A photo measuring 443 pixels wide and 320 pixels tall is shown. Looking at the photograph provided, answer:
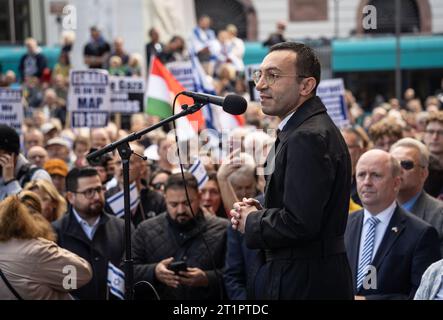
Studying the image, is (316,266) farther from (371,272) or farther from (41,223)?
(41,223)

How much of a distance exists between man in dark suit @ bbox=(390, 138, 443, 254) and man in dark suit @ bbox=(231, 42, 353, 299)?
2.40 meters

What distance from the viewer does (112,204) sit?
8.65 metres

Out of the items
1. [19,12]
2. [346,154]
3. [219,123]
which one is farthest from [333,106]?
[19,12]

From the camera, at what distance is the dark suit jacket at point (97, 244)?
771 centimetres

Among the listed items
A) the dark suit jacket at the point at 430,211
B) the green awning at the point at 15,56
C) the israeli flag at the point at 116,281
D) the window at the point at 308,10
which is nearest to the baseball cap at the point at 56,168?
the israeli flag at the point at 116,281

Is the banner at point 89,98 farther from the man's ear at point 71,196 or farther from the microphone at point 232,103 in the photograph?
the microphone at point 232,103

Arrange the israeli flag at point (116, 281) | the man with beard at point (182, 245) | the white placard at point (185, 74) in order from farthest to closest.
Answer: the white placard at point (185, 74), the man with beard at point (182, 245), the israeli flag at point (116, 281)

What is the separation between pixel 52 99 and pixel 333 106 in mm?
6941

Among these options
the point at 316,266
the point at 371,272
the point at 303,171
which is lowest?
the point at 371,272

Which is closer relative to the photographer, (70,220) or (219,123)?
(70,220)

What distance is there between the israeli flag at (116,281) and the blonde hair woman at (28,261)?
67cm

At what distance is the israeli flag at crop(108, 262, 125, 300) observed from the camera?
23.2 feet

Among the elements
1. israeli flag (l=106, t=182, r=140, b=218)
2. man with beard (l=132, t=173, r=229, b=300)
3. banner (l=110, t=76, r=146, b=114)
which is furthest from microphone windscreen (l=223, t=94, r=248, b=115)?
banner (l=110, t=76, r=146, b=114)

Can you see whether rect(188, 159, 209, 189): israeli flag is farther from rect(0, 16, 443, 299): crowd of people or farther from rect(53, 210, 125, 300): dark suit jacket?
rect(53, 210, 125, 300): dark suit jacket
